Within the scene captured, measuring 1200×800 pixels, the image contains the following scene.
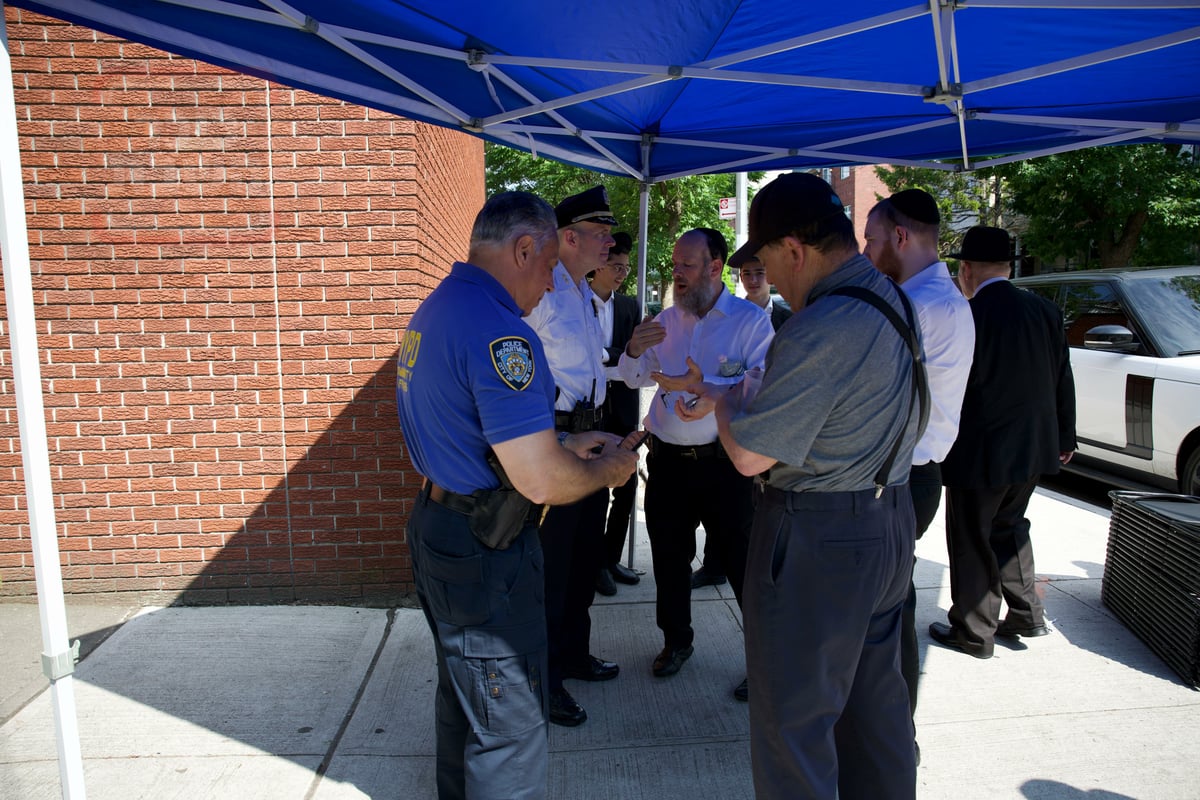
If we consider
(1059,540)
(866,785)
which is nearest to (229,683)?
(866,785)

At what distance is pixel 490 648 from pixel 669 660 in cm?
172

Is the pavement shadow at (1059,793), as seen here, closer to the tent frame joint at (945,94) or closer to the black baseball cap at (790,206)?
the black baseball cap at (790,206)

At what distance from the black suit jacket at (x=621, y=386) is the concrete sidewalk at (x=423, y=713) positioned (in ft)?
3.66

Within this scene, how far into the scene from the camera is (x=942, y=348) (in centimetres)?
271

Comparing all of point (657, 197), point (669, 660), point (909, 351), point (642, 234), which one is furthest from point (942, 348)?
point (657, 197)

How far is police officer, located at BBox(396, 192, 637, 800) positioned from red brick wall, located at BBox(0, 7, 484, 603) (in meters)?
2.17

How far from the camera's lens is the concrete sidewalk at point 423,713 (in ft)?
9.53

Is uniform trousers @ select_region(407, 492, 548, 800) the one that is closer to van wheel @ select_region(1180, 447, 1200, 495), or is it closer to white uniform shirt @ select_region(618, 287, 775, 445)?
white uniform shirt @ select_region(618, 287, 775, 445)

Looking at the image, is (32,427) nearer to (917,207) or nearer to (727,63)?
(727,63)

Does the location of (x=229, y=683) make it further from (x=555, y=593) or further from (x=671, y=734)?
(x=671, y=734)

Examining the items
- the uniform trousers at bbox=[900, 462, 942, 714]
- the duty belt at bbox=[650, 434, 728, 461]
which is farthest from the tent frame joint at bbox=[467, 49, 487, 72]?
the uniform trousers at bbox=[900, 462, 942, 714]

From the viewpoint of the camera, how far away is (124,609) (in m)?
4.30

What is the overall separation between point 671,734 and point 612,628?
3.46ft

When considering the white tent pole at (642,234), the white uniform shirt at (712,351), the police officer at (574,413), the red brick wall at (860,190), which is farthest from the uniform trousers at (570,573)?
the red brick wall at (860,190)
